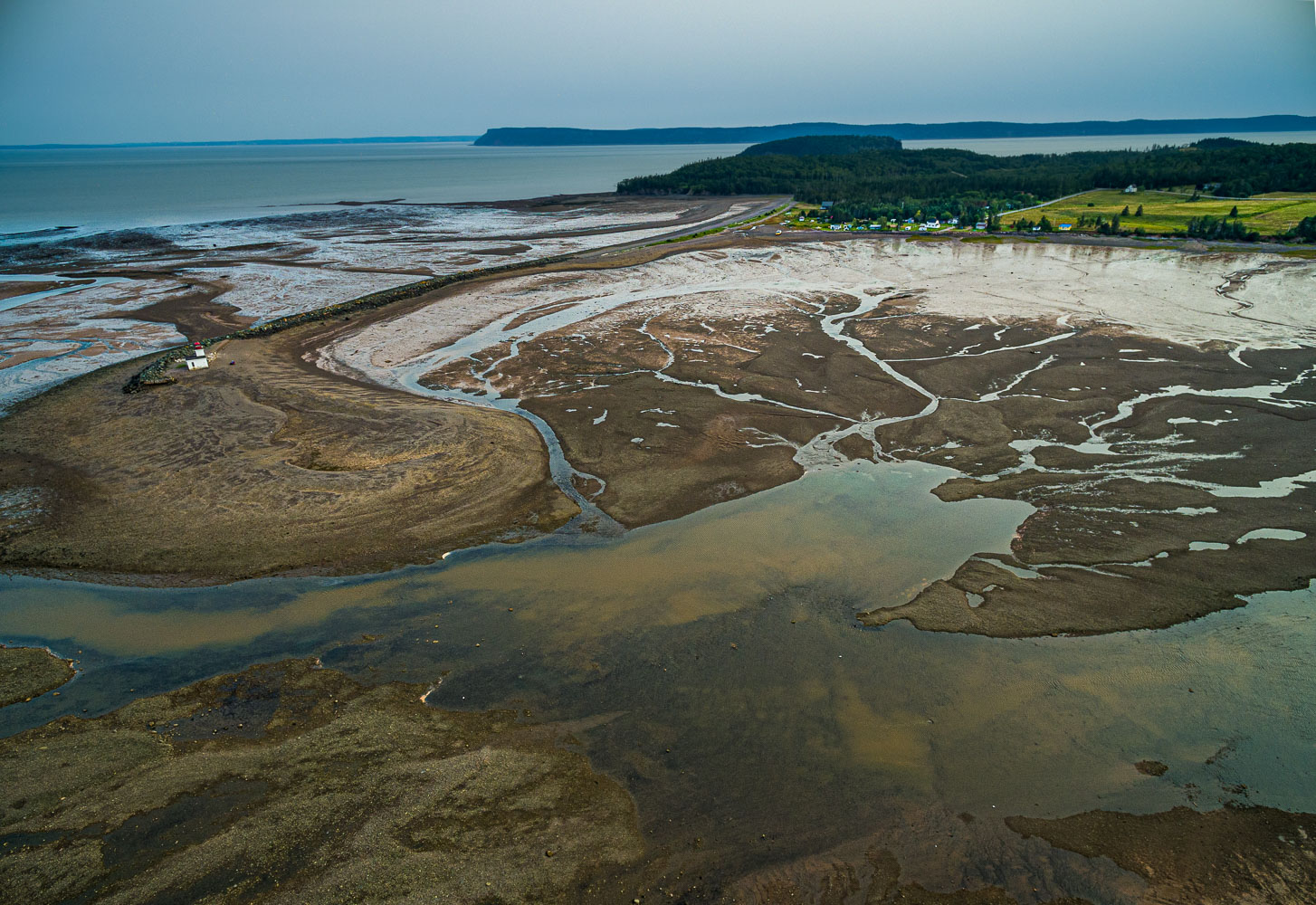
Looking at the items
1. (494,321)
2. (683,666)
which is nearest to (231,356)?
(494,321)

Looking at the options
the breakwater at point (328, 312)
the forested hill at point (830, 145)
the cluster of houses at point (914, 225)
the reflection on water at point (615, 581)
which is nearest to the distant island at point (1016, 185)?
the cluster of houses at point (914, 225)

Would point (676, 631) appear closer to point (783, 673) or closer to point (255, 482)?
point (783, 673)

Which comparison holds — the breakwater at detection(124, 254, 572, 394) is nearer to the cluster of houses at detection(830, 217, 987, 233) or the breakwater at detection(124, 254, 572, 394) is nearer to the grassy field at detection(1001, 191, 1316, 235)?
the cluster of houses at detection(830, 217, 987, 233)

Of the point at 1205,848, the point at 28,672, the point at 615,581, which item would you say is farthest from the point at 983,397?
the point at 28,672

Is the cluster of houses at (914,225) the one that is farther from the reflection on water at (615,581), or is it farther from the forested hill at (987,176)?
the reflection on water at (615,581)

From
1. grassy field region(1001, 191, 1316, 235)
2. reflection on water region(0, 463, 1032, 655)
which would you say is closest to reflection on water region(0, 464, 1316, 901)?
reflection on water region(0, 463, 1032, 655)

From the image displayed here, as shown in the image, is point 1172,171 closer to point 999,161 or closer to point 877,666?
point 999,161
